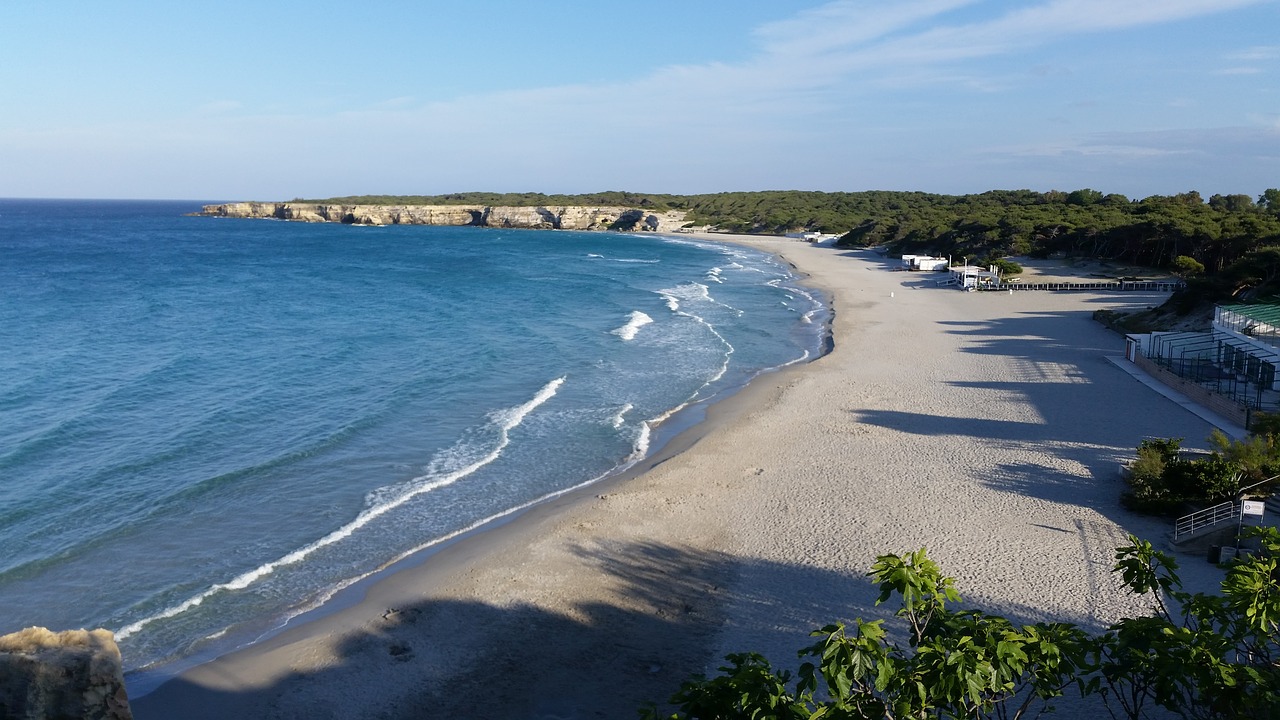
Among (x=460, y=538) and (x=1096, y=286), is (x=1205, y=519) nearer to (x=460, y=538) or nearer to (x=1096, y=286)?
(x=460, y=538)

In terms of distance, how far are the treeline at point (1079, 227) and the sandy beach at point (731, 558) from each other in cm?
1916

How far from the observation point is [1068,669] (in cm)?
630

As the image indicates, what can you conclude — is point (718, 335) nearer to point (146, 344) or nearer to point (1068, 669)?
point (146, 344)

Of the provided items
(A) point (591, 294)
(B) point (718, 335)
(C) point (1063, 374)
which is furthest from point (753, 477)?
(A) point (591, 294)

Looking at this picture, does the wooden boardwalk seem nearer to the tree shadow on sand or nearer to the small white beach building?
the small white beach building

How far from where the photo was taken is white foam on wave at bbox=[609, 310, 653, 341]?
38.7 meters

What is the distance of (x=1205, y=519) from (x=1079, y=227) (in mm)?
59967

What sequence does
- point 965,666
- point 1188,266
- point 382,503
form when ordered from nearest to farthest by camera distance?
1. point 965,666
2. point 382,503
3. point 1188,266

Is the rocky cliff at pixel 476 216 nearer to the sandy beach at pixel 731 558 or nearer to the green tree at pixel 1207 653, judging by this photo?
the sandy beach at pixel 731 558

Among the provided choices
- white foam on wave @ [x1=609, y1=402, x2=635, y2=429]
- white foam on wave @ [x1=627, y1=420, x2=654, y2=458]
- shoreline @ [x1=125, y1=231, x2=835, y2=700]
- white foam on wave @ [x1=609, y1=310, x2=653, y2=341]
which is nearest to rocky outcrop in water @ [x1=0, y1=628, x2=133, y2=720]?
shoreline @ [x1=125, y1=231, x2=835, y2=700]

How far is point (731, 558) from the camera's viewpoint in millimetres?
15195

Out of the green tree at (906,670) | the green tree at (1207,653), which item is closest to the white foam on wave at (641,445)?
the green tree at (1207,653)

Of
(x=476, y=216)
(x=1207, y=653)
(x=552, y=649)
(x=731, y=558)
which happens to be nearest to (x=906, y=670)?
(x=1207, y=653)

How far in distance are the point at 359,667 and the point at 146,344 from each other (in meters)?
27.5
